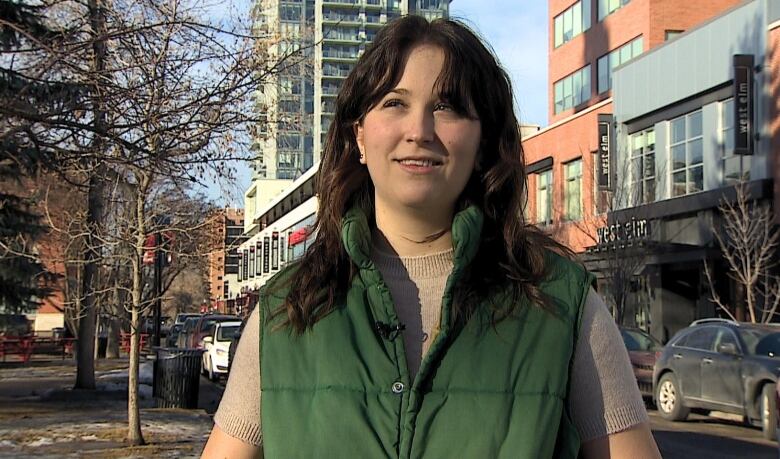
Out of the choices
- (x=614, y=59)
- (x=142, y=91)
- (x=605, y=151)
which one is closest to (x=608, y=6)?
(x=614, y=59)

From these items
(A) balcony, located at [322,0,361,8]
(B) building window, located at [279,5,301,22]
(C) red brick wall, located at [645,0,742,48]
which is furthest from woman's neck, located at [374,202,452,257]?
(A) balcony, located at [322,0,361,8]

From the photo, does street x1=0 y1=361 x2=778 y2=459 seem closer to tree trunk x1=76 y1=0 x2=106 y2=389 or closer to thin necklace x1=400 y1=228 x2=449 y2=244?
tree trunk x1=76 y1=0 x2=106 y2=389

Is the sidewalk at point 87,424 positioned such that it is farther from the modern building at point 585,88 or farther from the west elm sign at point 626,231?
the modern building at point 585,88

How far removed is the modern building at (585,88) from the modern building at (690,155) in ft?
5.16

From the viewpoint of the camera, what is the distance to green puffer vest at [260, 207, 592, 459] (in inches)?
72.5

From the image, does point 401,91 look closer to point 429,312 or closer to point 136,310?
point 429,312

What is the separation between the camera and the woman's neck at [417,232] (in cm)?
214

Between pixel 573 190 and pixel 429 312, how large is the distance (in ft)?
119

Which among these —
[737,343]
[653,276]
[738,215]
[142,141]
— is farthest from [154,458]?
[653,276]

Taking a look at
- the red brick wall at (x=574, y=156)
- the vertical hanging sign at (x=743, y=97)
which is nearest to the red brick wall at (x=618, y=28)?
the red brick wall at (x=574, y=156)

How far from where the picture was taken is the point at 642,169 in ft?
105

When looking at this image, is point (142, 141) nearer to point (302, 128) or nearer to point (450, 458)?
point (302, 128)

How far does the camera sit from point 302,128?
11852mm

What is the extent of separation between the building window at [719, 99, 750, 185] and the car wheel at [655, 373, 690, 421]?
11946mm
